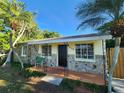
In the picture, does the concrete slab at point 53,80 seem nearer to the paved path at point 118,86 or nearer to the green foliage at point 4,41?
the paved path at point 118,86

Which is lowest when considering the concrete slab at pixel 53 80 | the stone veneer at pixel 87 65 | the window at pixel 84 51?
the concrete slab at pixel 53 80

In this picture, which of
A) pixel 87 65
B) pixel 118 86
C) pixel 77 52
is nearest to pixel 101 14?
pixel 118 86

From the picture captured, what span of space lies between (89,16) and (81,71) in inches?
247

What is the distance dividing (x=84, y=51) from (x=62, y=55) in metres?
3.44

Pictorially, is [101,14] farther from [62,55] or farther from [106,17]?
[62,55]

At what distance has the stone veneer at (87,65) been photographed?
13.9 meters

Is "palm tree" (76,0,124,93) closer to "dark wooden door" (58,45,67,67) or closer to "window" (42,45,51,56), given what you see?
"dark wooden door" (58,45,67,67)

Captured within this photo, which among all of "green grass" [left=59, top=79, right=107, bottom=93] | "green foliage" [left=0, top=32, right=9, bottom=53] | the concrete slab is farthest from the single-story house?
"green foliage" [left=0, top=32, right=9, bottom=53]

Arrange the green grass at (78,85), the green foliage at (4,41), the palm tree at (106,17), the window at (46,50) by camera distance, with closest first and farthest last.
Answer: the palm tree at (106,17) < the green grass at (78,85) < the window at (46,50) < the green foliage at (4,41)

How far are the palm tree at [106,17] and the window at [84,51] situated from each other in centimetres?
379

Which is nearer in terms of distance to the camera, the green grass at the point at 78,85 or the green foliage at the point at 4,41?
the green grass at the point at 78,85

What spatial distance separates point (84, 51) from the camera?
50.1ft

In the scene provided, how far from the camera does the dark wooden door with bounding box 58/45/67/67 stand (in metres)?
17.6

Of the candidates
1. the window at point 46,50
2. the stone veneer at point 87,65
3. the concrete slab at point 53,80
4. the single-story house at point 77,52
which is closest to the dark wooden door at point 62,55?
the single-story house at point 77,52
